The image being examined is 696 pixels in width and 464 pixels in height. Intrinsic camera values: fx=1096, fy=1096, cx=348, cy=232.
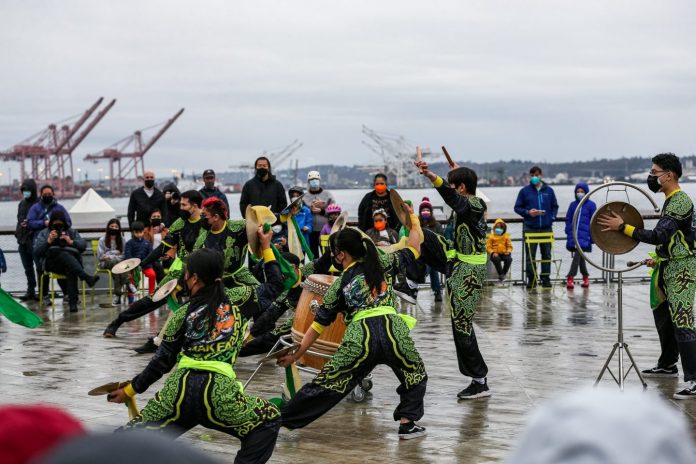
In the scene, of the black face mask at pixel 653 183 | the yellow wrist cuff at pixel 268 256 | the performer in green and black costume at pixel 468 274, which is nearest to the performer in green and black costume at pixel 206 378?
the yellow wrist cuff at pixel 268 256

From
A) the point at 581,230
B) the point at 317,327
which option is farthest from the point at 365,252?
the point at 581,230

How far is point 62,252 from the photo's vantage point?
14.6 m

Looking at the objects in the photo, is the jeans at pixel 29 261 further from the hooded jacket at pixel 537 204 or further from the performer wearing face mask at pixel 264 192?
the hooded jacket at pixel 537 204

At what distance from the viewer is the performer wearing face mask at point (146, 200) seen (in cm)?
1488

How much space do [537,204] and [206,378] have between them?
10.8 meters

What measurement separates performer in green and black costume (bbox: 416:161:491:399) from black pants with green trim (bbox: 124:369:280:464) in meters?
3.03

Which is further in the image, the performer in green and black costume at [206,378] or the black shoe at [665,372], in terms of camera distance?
the black shoe at [665,372]

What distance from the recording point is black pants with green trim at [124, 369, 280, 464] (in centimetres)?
553

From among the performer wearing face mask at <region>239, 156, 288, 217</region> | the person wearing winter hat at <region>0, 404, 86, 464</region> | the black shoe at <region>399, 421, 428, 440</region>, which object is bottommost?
the black shoe at <region>399, 421, 428, 440</region>

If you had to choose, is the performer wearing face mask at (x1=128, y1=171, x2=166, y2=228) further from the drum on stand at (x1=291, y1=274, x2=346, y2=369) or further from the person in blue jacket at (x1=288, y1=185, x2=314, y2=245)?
the drum on stand at (x1=291, y1=274, x2=346, y2=369)

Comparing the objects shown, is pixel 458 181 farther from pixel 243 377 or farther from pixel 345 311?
pixel 243 377

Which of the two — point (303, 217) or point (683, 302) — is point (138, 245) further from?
point (683, 302)

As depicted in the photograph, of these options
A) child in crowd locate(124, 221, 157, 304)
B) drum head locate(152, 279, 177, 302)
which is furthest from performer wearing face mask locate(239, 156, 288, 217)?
drum head locate(152, 279, 177, 302)

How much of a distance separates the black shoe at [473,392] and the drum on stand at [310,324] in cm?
104
